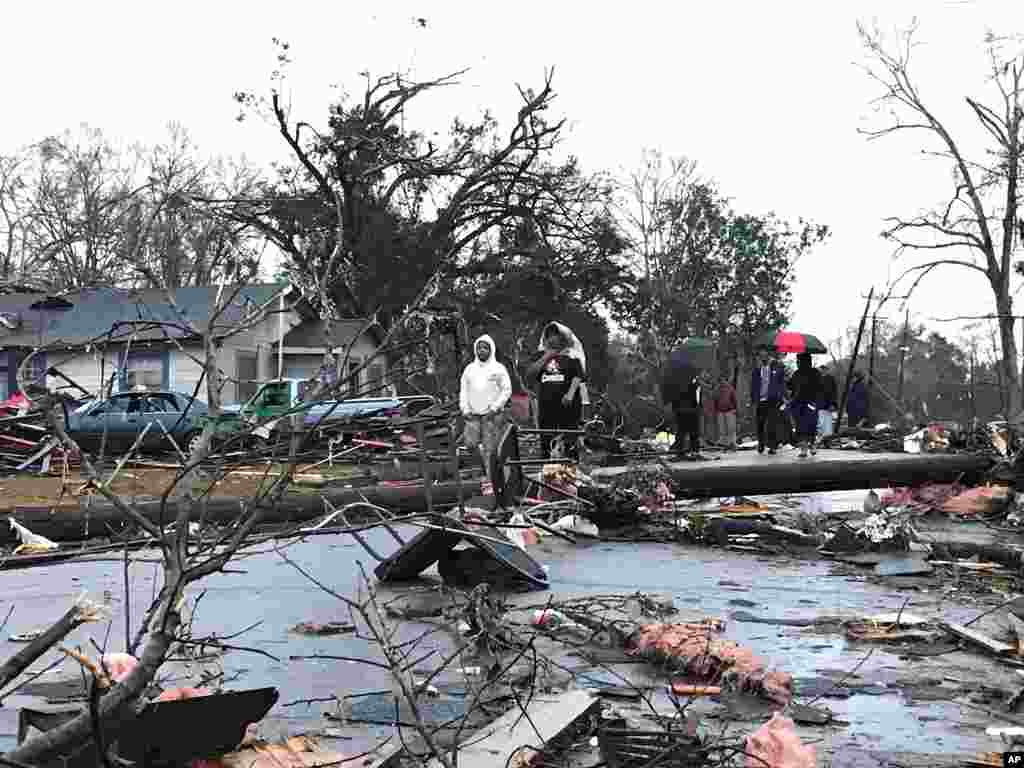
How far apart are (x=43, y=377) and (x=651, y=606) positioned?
4.68m

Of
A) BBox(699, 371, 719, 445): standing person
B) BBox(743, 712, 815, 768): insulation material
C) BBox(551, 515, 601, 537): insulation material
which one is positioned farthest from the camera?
BBox(699, 371, 719, 445): standing person

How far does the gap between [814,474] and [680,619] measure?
7.56 metres

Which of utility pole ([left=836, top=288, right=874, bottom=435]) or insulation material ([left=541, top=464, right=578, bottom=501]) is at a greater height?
utility pole ([left=836, top=288, right=874, bottom=435])

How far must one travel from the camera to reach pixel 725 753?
439 cm

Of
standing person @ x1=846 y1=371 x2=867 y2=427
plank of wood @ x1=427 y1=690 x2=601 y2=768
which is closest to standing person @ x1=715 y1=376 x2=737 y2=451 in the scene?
standing person @ x1=846 y1=371 x2=867 y2=427

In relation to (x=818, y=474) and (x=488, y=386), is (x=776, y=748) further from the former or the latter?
(x=818, y=474)

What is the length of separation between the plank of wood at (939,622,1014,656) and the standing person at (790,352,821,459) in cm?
1230

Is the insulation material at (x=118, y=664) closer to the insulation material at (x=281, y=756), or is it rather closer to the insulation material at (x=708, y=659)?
the insulation material at (x=281, y=756)

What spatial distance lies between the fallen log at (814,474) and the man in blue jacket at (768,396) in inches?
118

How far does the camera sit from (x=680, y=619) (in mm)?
7352

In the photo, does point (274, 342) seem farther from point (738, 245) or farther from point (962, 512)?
point (962, 512)

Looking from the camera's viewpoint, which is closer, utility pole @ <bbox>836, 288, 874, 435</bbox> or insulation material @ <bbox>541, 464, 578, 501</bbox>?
insulation material @ <bbox>541, 464, 578, 501</bbox>

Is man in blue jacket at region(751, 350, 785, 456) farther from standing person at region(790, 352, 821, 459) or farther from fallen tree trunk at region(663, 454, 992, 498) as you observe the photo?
fallen tree trunk at region(663, 454, 992, 498)

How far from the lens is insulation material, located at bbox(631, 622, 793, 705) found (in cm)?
539
